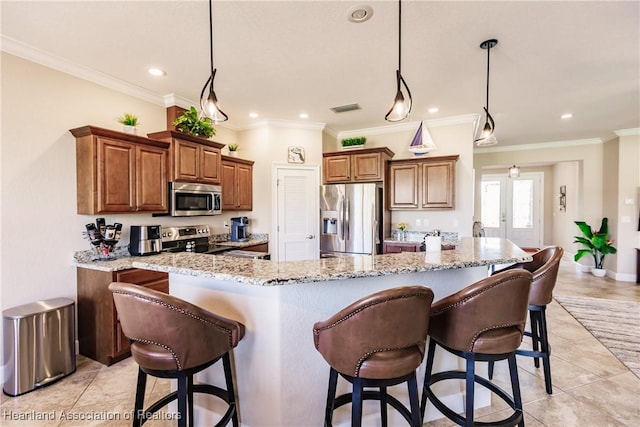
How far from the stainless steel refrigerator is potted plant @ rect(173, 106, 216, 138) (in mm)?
1955

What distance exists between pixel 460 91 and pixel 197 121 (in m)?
3.19

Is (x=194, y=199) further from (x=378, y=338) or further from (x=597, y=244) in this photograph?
(x=597, y=244)

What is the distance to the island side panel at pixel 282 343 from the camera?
161 centimetres

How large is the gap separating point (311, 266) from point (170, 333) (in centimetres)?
73

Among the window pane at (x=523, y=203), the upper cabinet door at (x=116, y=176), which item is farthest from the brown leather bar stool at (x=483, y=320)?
the window pane at (x=523, y=203)

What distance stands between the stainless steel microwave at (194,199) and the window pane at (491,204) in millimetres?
8269

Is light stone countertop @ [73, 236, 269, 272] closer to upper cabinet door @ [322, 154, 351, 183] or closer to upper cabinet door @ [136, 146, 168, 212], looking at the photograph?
upper cabinet door @ [136, 146, 168, 212]

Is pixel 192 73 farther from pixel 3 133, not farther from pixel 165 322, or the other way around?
pixel 165 322

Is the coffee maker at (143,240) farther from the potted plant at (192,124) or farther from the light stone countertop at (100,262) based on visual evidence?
the potted plant at (192,124)

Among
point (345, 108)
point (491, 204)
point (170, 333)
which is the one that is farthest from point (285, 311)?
point (491, 204)

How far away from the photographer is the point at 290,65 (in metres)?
3.02

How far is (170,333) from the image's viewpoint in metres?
1.33

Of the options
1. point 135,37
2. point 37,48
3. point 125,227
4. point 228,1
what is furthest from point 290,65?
point 125,227

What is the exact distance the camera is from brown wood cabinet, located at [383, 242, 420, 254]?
447 centimetres
